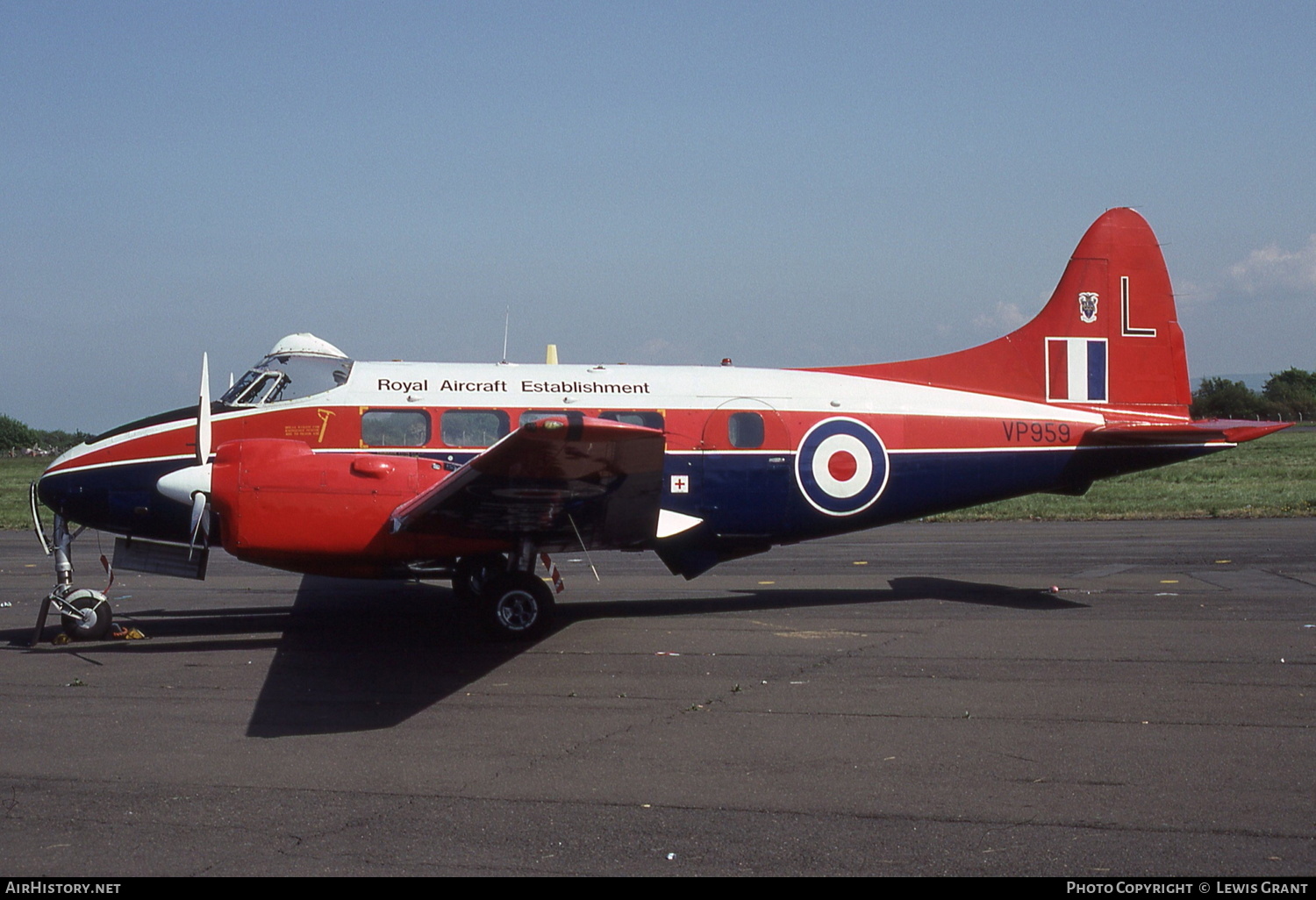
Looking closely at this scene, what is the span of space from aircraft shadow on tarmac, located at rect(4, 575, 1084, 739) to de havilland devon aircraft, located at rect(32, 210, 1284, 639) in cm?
65

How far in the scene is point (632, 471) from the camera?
29.7 feet

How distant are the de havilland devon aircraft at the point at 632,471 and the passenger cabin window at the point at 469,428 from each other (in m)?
0.02

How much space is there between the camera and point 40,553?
65.7 feet

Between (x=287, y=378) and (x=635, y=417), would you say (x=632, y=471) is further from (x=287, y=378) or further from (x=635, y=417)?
(x=287, y=378)

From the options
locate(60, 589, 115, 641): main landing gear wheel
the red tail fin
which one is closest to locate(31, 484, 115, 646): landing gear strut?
locate(60, 589, 115, 641): main landing gear wheel

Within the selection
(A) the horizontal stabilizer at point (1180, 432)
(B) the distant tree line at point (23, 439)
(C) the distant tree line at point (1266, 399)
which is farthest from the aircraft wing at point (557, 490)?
(B) the distant tree line at point (23, 439)

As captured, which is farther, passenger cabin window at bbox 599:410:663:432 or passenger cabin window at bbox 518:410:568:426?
passenger cabin window at bbox 599:410:663:432

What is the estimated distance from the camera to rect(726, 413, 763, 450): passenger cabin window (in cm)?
1222

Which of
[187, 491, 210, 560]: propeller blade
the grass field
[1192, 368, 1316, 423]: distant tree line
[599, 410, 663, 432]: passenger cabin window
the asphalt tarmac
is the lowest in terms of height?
the asphalt tarmac

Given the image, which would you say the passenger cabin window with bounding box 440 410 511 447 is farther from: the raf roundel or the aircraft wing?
the raf roundel

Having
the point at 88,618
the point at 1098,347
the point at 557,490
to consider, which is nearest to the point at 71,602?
the point at 88,618

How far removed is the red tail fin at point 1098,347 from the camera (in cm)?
1334

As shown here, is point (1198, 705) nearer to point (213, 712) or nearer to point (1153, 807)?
point (1153, 807)

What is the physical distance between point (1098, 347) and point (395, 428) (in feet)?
28.3
